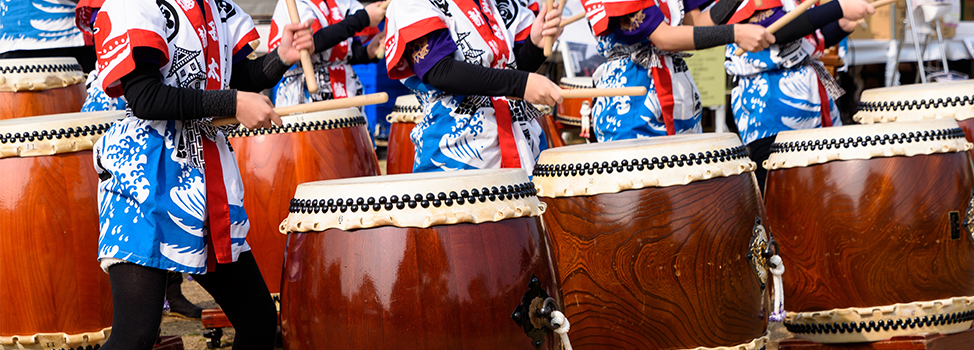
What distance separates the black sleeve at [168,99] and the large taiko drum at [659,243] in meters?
0.76

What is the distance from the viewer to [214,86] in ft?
6.56

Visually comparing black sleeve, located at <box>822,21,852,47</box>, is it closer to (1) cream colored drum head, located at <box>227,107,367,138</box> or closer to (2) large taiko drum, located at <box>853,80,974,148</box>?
(2) large taiko drum, located at <box>853,80,974,148</box>

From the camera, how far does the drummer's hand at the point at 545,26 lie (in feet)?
7.69

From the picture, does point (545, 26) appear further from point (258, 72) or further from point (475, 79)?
point (258, 72)

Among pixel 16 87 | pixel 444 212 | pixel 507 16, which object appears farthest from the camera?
pixel 16 87

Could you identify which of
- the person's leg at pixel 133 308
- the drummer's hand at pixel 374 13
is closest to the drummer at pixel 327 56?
the drummer's hand at pixel 374 13

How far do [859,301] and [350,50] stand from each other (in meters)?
2.57

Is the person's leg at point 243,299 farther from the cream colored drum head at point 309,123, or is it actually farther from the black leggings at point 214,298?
the cream colored drum head at point 309,123

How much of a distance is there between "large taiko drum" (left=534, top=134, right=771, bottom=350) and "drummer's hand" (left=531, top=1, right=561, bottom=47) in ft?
1.37

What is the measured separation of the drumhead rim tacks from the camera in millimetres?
2438

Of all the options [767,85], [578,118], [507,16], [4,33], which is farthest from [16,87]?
[578,118]

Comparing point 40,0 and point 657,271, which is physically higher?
point 40,0

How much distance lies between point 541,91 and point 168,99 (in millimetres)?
822

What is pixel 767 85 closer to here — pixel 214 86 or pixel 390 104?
pixel 214 86
